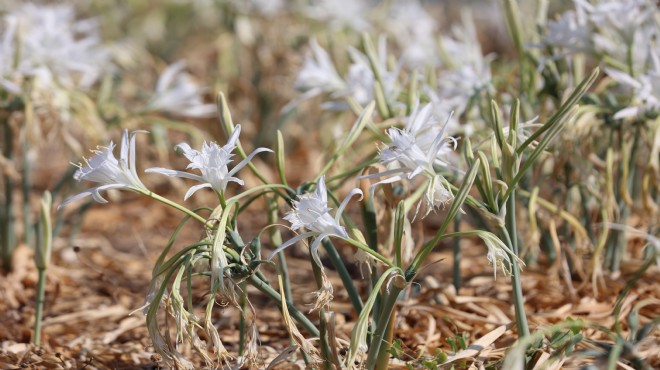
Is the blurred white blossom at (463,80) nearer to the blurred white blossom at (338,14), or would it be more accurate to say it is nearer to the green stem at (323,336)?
the green stem at (323,336)

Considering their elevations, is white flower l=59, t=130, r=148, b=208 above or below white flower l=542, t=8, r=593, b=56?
above

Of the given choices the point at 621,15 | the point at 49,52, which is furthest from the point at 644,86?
the point at 49,52

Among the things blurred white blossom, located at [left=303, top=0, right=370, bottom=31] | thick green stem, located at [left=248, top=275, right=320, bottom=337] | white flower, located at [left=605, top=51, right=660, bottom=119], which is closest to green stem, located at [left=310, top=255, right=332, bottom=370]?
thick green stem, located at [left=248, top=275, right=320, bottom=337]

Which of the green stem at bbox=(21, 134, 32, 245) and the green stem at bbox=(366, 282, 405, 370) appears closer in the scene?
the green stem at bbox=(366, 282, 405, 370)

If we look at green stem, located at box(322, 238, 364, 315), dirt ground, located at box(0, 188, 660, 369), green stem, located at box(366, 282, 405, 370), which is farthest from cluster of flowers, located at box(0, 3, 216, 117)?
green stem, located at box(366, 282, 405, 370)

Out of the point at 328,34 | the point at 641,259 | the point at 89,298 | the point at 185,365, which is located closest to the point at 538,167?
the point at 641,259

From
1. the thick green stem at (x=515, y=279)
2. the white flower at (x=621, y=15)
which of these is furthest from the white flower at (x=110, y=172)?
the white flower at (x=621, y=15)

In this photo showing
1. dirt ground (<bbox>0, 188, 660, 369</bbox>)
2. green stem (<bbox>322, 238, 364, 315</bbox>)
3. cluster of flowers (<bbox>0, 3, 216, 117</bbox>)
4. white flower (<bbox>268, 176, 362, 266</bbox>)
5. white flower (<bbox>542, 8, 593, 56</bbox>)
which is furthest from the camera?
cluster of flowers (<bbox>0, 3, 216, 117</bbox>)

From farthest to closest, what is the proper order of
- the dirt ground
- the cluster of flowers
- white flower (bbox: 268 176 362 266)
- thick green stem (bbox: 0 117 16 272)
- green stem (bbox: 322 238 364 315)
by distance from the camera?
thick green stem (bbox: 0 117 16 272) → the cluster of flowers → the dirt ground → green stem (bbox: 322 238 364 315) → white flower (bbox: 268 176 362 266)

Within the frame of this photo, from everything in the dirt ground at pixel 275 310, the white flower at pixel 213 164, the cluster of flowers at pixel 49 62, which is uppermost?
the cluster of flowers at pixel 49 62

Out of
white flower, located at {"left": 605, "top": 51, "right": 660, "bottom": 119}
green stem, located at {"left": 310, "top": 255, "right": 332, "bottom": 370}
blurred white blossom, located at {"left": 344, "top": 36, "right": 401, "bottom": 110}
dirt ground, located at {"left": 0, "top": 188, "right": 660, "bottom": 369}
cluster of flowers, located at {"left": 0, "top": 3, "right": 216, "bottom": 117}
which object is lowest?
dirt ground, located at {"left": 0, "top": 188, "right": 660, "bottom": 369}

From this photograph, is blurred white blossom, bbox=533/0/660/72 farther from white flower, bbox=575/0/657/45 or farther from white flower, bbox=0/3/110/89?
white flower, bbox=0/3/110/89

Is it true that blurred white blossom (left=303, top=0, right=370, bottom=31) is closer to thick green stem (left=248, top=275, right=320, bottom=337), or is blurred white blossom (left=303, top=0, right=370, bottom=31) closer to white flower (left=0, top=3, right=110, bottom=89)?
white flower (left=0, top=3, right=110, bottom=89)

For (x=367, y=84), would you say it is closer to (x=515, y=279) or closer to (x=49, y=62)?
(x=515, y=279)
